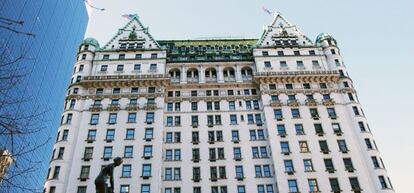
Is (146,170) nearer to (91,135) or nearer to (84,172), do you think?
(84,172)

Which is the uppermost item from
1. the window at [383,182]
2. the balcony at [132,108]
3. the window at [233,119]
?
the balcony at [132,108]

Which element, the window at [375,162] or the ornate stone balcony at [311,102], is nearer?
the window at [375,162]

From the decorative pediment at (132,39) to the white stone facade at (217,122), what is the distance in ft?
1.20

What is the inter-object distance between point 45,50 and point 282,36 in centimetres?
5927

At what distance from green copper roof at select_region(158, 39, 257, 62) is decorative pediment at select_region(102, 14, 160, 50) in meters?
3.62

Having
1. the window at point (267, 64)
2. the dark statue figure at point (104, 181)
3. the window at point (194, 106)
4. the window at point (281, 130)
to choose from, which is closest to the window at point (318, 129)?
the window at point (281, 130)

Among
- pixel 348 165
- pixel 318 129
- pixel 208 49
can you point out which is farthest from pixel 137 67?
pixel 348 165

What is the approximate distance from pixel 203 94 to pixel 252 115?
33.5 ft

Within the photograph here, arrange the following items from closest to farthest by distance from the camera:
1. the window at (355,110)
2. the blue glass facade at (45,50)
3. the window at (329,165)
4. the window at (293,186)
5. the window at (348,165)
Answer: the window at (293,186) < the window at (329,165) < the window at (348,165) < the window at (355,110) < the blue glass facade at (45,50)

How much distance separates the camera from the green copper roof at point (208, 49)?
259 ft

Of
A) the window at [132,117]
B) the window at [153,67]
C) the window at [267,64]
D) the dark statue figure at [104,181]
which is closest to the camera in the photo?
the dark statue figure at [104,181]

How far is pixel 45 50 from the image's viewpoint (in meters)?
95.4

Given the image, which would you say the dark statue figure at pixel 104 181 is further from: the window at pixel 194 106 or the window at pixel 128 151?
the window at pixel 194 106

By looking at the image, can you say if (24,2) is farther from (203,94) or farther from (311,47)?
(311,47)
